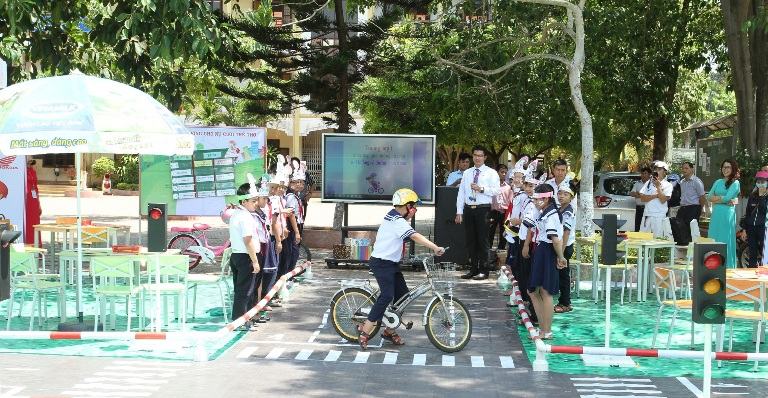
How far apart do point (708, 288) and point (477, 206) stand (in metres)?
8.68

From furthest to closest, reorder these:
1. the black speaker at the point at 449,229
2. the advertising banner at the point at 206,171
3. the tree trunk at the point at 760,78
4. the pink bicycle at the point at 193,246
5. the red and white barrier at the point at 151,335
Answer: the tree trunk at the point at 760,78, the advertising banner at the point at 206,171, the black speaker at the point at 449,229, the pink bicycle at the point at 193,246, the red and white barrier at the point at 151,335

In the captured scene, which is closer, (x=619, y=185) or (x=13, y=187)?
(x=13, y=187)

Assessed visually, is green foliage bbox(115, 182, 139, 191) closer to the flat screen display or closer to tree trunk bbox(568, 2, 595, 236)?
the flat screen display

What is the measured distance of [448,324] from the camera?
10.7 metres

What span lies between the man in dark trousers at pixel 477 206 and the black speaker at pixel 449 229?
97 cm

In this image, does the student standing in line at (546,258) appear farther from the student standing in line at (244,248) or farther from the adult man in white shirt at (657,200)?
the adult man in white shirt at (657,200)

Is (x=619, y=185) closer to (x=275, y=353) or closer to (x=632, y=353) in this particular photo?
(x=275, y=353)

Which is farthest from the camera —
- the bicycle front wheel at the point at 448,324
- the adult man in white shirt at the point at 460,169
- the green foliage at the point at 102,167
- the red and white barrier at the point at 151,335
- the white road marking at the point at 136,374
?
the green foliage at the point at 102,167

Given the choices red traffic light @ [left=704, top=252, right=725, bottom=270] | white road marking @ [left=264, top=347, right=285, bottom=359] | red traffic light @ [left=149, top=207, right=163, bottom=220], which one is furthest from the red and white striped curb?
red traffic light @ [left=704, top=252, right=725, bottom=270]

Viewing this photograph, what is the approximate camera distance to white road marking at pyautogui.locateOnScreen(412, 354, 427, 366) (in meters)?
10.2

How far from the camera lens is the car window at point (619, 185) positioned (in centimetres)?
2303

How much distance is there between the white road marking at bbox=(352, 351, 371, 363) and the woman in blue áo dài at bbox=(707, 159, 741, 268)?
7633mm

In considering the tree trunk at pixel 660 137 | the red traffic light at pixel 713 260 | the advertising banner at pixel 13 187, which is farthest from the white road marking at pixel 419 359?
the tree trunk at pixel 660 137

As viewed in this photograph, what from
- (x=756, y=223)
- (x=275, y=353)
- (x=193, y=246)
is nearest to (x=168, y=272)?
(x=275, y=353)
